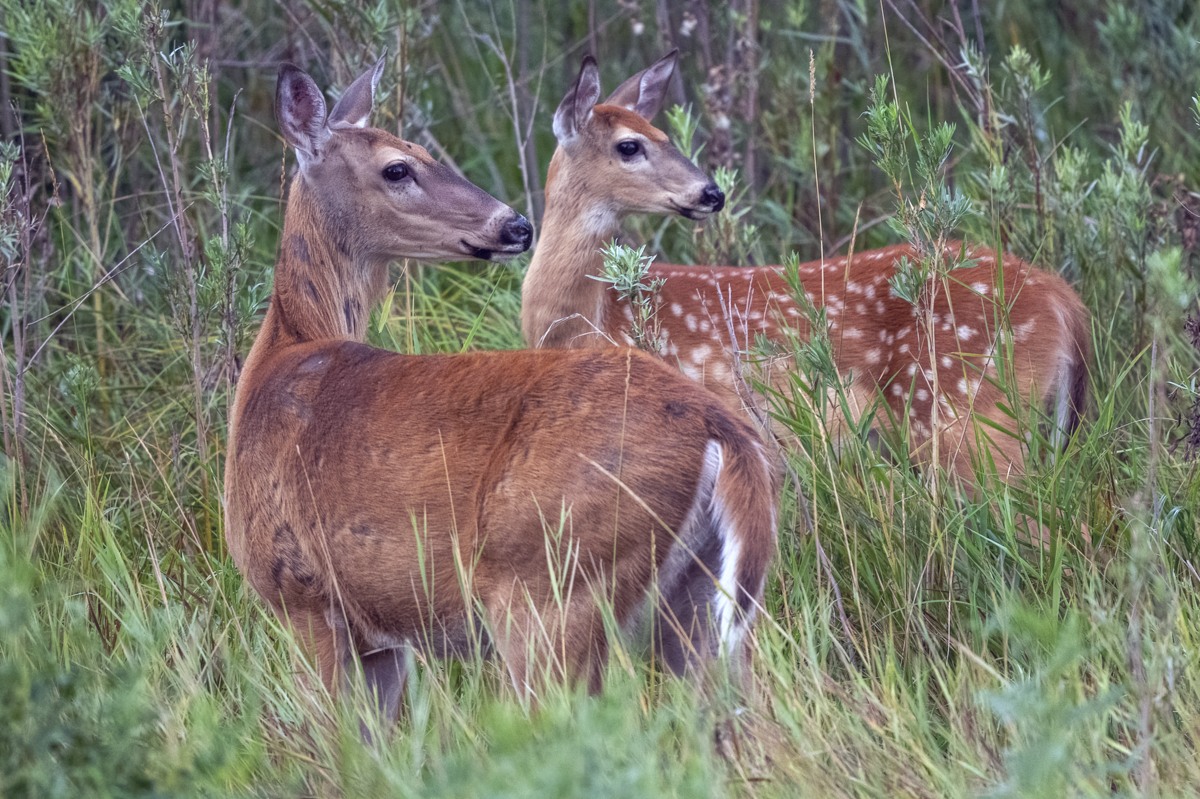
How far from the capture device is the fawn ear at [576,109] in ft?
19.0

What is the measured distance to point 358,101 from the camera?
167 inches

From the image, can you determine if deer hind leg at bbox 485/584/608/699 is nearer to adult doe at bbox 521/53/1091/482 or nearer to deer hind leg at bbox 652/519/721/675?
deer hind leg at bbox 652/519/721/675

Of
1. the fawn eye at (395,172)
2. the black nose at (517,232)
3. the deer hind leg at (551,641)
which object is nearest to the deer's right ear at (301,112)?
the fawn eye at (395,172)

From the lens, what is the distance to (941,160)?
133 inches

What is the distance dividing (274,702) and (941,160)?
184 centimetres

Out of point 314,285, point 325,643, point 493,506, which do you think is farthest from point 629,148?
point 493,506

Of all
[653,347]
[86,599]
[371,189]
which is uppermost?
[371,189]

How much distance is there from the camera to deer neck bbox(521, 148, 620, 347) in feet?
17.5

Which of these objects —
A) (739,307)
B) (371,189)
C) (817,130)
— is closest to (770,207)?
(817,130)

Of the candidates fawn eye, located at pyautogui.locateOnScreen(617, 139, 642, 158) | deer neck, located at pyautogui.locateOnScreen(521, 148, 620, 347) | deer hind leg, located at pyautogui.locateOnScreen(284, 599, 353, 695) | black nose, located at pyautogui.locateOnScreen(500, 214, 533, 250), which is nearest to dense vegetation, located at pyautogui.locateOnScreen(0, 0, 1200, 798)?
deer hind leg, located at pyautogui.locateOnScreen(284, 599, 353, 695)

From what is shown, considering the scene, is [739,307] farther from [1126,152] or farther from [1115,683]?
[1115,683]

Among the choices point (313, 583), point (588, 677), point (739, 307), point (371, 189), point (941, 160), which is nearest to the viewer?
point (588, 677)

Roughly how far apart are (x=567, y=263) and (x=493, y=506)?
9.56 ft

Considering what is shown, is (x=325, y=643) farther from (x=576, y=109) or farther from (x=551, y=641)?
(x=576, y=109)
